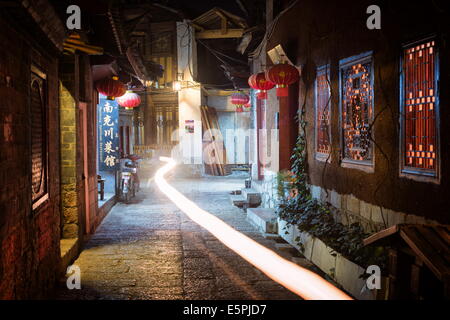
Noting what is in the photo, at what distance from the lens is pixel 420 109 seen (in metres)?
6.16

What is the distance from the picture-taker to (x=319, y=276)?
7.39 metres

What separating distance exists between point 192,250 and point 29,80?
5.00 metres

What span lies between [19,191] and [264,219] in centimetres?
676

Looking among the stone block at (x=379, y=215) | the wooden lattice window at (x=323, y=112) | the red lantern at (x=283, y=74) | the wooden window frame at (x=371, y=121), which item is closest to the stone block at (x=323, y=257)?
the stone block at (x=379, y=215)

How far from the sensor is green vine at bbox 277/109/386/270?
256 inches

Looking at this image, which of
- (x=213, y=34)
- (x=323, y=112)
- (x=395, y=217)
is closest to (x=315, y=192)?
(x=323, y=112)

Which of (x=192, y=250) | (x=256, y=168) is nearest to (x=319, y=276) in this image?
(x=192, y=250)

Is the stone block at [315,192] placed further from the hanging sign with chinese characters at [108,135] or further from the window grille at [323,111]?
the hanging sign with chinese characters at [108,135]

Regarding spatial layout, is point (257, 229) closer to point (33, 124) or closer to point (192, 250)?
point (192, 250)

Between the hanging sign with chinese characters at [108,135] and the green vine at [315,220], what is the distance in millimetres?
6710

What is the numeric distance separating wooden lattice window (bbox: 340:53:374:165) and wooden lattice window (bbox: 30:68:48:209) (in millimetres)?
5249

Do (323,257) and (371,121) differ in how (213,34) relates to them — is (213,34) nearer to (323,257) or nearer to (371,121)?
(371,121)

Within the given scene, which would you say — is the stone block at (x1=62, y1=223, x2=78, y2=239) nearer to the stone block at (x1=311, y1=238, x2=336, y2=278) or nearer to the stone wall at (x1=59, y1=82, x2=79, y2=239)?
the stone wall at (x1=59, y1=82, x2=79, y2=239)

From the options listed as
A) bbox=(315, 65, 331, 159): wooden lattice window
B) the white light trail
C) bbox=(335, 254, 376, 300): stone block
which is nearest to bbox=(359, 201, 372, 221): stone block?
bbox=(335, 254, 376, 300): stone block
